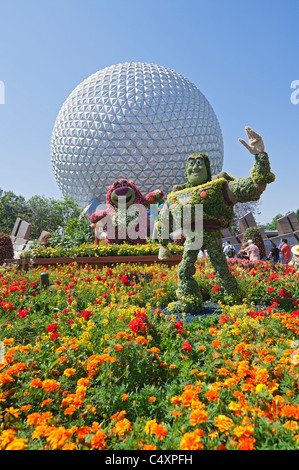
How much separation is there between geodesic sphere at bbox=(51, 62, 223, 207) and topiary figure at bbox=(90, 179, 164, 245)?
460 inches

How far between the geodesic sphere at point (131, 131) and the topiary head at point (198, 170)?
56.7ft

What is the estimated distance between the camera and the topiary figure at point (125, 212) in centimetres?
1088

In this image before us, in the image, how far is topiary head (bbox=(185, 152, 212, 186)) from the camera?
5.31m

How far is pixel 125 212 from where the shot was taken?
427 inches

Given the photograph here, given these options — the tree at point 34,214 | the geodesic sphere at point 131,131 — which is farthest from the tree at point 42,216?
the geodesic sphere at point 131,131

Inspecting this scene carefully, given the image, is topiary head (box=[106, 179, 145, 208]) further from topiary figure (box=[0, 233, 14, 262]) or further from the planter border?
topiary figure (box=[0, 233, 14, 262])

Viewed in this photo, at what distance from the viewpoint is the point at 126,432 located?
6.11ft

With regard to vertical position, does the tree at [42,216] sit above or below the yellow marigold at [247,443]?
above

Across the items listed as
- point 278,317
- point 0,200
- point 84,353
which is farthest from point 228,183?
point 0,200

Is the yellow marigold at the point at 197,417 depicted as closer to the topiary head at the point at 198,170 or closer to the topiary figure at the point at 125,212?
the topiary head at the point at 198,170

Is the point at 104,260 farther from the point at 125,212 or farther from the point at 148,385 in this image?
the point at 148,385

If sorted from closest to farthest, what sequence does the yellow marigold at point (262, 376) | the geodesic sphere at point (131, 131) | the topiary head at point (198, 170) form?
1. the yellow marigold at point (262, 376)
2. the topiary head at point (198, 170)
3. the geodesic sphere at point (131, 131)
